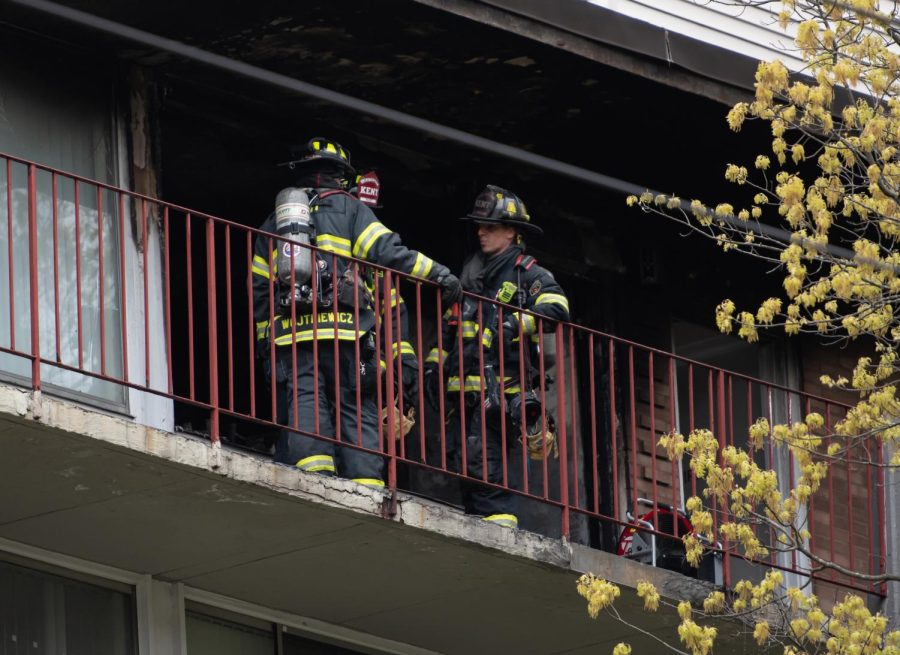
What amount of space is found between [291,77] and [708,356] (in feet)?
12.5

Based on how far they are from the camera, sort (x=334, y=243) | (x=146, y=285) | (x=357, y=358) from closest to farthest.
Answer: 1. (x=146, y=285)
2. (x=357, y=358)
3. (x=334, y=243)

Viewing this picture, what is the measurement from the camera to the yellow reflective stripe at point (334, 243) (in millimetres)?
11141

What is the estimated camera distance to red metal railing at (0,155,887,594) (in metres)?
10.5

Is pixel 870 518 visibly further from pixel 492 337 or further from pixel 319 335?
pixel 319 335

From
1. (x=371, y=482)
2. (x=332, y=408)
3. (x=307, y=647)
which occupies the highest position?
(x=332, y=408)

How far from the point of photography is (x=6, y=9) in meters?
11.3

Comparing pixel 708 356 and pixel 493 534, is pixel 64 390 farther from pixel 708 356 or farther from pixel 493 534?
pixel 708 356

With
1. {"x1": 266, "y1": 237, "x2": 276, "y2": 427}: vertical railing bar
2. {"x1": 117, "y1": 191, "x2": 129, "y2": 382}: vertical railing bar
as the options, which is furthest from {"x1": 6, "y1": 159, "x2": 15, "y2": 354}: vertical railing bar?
{"x1": 266, "y1": 237, "x2": 276, "y2": 427}: vertical railing bar

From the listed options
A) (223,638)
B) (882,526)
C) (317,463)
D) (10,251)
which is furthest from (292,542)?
(882,526)

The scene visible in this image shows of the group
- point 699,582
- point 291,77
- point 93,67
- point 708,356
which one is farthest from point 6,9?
point 708,356

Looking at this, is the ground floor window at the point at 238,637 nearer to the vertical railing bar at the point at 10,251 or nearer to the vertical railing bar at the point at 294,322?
the vertical railing bar at the point at 294,322

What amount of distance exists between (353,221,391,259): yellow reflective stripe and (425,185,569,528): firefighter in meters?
0.58

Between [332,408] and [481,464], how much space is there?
39.1 inches

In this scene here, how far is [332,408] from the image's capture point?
11.0 metres
